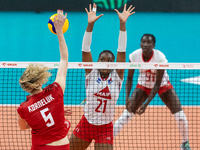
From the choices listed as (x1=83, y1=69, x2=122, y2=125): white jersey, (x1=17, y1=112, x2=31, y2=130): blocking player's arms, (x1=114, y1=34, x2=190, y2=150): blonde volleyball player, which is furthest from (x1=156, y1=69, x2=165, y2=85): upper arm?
(x1=17, y1=112, x2=31, y2=130): blocking player's arms

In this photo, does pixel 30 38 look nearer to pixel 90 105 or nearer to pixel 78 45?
pixel 78 45

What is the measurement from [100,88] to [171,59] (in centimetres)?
641

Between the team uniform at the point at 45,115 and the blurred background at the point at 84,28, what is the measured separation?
23.8 ft

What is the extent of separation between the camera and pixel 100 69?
3.89 m

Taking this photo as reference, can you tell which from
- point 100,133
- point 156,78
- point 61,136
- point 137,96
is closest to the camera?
point 61,136

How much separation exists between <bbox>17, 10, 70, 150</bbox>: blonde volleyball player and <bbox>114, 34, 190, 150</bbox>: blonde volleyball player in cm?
Result: 274

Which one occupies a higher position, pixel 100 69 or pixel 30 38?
pixel 30 38

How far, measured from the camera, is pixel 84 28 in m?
9.52

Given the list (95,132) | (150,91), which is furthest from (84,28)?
(95,132)

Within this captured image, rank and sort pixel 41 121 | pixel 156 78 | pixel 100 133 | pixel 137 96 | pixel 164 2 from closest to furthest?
pixel 41 121 → pixel 100 133 → pixel 156 78 → pixel 137 96 → pixel 164 2

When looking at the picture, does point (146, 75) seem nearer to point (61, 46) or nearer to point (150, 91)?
point (150, 91)

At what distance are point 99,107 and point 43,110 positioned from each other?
1.57 meters

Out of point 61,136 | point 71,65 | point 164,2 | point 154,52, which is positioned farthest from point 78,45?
point 61,136

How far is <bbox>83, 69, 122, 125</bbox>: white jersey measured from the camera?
3.67m
